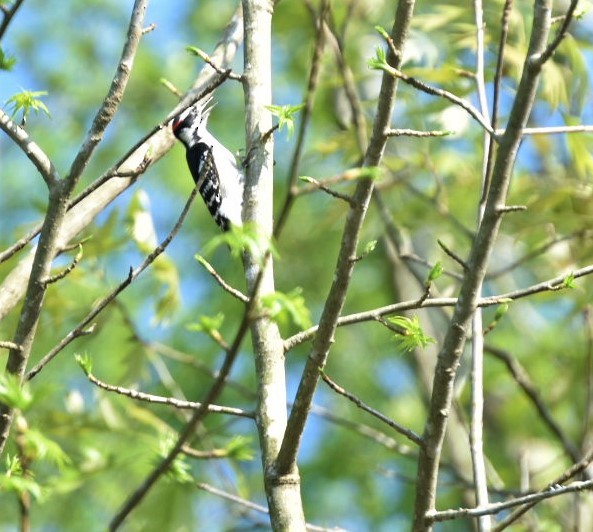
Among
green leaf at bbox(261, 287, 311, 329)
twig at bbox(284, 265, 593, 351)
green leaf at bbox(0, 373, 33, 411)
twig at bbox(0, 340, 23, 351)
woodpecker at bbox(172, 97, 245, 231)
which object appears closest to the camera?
green leaf at bbox(261, 287, 311, 329)

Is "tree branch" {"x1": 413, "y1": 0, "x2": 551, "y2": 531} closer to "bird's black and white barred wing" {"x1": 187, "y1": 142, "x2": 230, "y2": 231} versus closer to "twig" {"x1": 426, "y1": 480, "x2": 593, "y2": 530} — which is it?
"twig" {"x1": 426, "y1": 480, "x2": 593, "y2": 530}

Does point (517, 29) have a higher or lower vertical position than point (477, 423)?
higher

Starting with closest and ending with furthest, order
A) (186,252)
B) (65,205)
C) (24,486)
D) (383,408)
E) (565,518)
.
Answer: (24,486), (65,205), (565,518), (383,408), (186,252)

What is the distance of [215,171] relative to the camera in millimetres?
6656

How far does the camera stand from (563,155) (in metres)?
8.20

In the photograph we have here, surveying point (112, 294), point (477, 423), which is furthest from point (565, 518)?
point (112, 294)

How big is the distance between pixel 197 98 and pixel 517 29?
2.82 metres

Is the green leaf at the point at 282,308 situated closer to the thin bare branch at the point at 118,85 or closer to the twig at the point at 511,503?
the twig at the point at 511,503

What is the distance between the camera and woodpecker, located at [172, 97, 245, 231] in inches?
247

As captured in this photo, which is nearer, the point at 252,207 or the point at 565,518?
the point at 252,207

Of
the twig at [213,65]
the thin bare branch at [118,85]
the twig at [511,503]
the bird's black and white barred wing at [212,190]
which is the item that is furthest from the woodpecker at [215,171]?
the twig at [511,503]

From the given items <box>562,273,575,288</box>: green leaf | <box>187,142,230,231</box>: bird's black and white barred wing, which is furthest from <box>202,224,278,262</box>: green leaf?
<box>187,142,230,231</box>: bird's black and white barred wing

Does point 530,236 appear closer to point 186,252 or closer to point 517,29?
point 517,29

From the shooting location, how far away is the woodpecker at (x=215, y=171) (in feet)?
20.6
